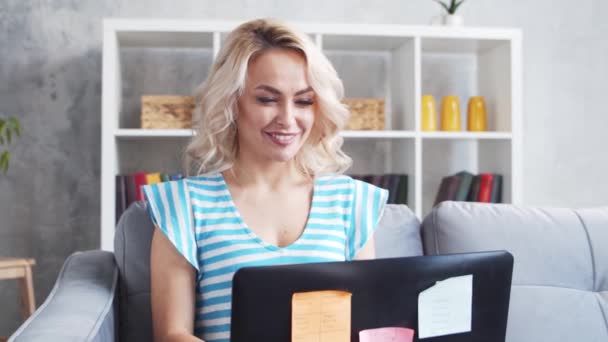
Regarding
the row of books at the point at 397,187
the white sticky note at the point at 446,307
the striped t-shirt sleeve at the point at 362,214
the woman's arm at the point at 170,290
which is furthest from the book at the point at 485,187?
the white sticky note at the point at 446,307

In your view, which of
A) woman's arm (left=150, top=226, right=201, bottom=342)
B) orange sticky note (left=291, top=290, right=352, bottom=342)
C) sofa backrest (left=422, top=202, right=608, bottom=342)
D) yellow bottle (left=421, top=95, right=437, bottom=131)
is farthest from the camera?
yellow bottle (left=421, top=95, right=437, bottom=131)

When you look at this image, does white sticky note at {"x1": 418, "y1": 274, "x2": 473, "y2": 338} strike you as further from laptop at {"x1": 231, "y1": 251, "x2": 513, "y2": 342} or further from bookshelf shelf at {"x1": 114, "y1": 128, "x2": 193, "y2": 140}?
bookshelf shelf at {"x1": 114, "y1": 128, "x2": 193, "y2": 140}

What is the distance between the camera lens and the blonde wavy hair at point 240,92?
1470 mm

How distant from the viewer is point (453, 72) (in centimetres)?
339

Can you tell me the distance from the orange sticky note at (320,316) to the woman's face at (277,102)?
22.9 inches

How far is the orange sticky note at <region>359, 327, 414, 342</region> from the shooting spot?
961 millimetres

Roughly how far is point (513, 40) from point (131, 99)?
178 cm

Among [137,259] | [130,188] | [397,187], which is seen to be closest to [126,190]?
[130,188]

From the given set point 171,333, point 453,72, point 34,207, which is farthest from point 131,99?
point 171,333

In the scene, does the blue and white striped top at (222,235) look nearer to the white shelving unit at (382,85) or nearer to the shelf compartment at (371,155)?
the white shelving unit at (382,85)

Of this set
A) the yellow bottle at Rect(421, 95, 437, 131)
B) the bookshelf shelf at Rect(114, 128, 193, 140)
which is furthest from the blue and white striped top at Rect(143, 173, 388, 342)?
the yellow bottle at Rect(421, 95, 437, 131)

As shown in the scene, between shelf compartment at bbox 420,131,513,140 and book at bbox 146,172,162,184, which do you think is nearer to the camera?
book at bbox 146,172,162,184

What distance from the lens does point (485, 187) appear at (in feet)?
10.0

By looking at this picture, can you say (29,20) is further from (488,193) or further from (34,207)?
(488,193)
